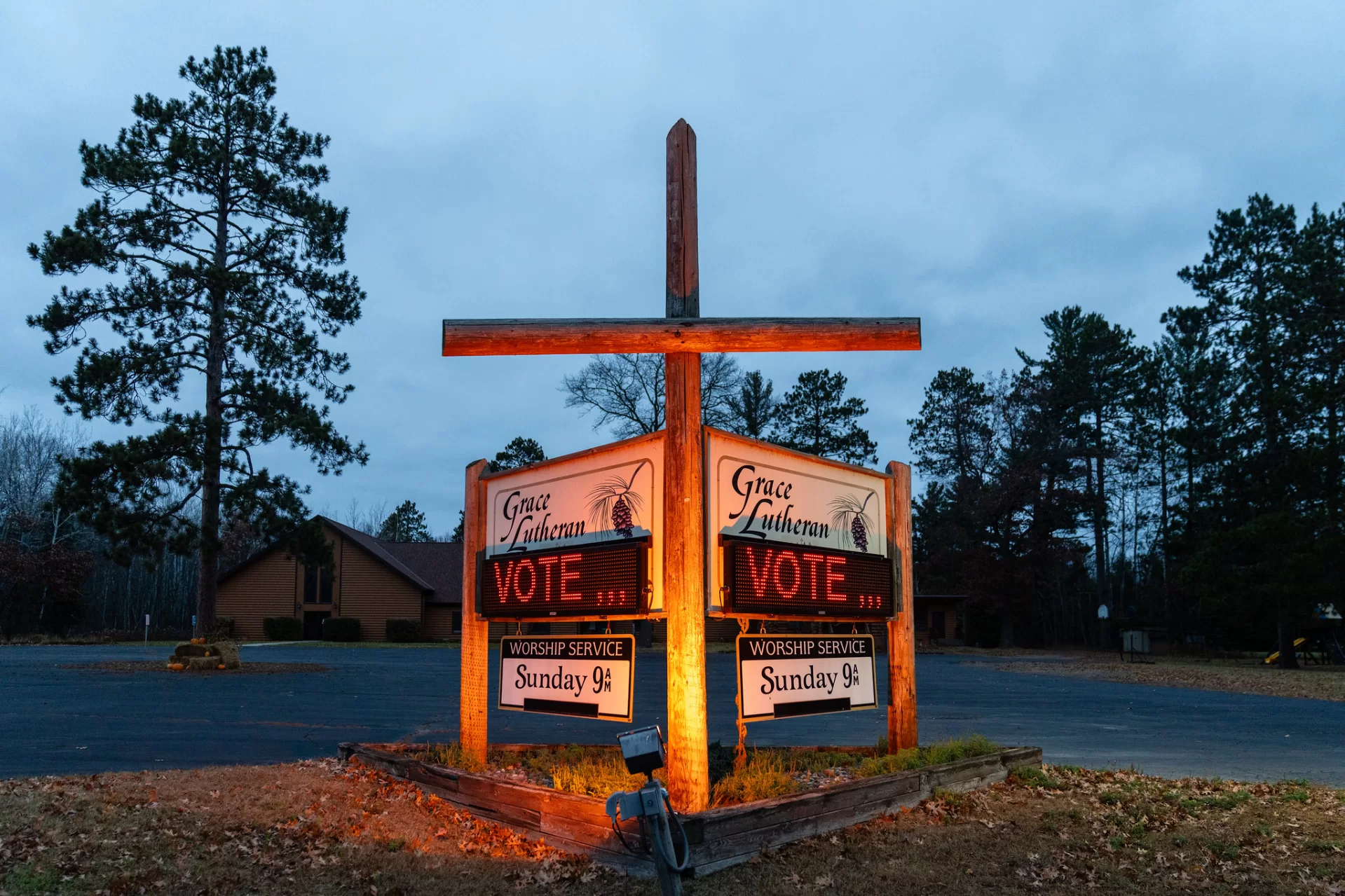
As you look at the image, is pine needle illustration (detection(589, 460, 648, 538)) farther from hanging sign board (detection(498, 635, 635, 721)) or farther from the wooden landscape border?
the wooden landscape border

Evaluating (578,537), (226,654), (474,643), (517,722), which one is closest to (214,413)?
(226,654)

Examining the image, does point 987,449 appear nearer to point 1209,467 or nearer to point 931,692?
point 1209,467

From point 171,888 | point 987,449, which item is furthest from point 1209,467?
point 171,888

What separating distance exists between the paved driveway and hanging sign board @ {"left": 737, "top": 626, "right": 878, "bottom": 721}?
280cm

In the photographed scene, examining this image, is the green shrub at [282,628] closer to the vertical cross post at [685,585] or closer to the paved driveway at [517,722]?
the paved driveway at [517,722]

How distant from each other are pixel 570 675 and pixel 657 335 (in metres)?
2.82

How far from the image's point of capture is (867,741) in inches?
452

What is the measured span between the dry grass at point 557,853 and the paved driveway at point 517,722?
2.29 metres

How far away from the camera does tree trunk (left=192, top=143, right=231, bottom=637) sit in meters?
27.0

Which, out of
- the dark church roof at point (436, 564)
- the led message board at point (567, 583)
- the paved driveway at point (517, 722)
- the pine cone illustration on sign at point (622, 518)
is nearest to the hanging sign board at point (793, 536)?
the led message board at point (567, 583)

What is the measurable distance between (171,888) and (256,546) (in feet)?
241

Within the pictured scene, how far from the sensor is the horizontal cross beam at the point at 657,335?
7.27 metres

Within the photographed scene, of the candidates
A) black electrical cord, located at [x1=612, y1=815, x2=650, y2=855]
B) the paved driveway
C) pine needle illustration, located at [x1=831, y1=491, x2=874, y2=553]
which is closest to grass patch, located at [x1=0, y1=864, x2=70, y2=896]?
black electrical cord, located at [x1=612, y1=815, x2=650, y2=855]

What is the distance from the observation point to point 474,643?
9.02 meters
